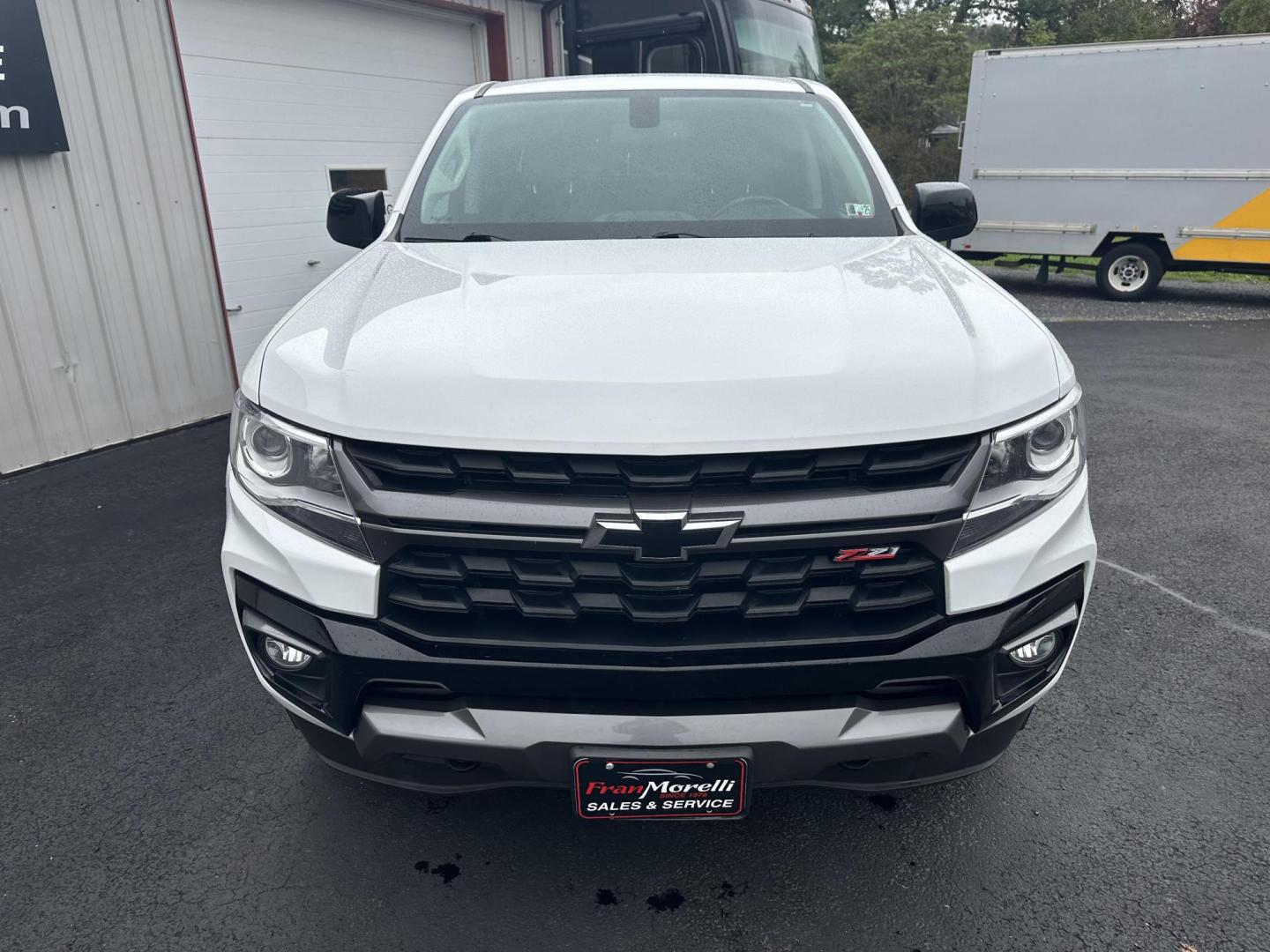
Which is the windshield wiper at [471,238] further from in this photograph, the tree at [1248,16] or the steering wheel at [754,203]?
the tree at [1248,16]

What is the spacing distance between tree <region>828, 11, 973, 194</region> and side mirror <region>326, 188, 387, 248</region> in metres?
25.3

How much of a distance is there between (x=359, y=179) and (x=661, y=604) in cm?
678

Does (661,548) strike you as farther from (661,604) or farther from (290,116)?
(290,116)

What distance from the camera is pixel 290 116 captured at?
6820mm

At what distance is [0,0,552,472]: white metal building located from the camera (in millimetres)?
5266

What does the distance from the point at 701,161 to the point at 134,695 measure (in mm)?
2609

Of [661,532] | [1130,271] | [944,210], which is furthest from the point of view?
[1130,271]

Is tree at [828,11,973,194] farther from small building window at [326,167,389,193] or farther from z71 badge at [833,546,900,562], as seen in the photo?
z71 badge at [833,546,900,562]

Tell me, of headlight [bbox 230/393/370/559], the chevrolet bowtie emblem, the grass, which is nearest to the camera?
the chevrolet bowtie emblem

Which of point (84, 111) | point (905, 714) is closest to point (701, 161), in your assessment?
point (905, 714)

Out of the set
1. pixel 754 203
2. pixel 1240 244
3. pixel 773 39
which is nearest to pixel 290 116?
pixel 773 39

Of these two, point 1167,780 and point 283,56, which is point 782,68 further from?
point 1167,780

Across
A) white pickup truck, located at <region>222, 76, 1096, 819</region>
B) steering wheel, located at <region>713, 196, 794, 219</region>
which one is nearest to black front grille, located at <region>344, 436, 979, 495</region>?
white pickup truck, located at <region>222, 76, 1096, 819</region>

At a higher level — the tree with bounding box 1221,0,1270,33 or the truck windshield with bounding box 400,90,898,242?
the tree with bounding box 1221,0,1270,33
